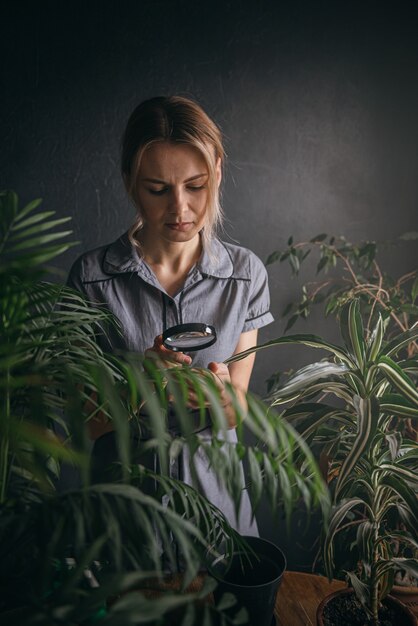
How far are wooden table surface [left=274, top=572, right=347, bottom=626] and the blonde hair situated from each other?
0.83 m

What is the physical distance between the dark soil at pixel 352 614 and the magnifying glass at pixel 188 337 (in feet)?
1.73

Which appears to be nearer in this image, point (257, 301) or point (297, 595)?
point (297, 595)

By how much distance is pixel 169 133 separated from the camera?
122cm

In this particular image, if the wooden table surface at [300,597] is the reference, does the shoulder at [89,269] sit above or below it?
above

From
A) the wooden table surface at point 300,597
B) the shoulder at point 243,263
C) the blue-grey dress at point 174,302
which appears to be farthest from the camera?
the shoulder at point 243,263

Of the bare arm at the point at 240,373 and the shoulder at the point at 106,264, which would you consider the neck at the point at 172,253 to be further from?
the bare arm at the point at 240,373

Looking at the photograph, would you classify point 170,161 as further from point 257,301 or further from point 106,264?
point 257,301

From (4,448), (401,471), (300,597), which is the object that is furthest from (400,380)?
(4,448)

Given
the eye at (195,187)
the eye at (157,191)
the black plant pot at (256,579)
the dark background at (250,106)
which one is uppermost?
the dark background at (250,106)

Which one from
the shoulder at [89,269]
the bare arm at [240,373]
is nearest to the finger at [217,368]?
the bare arm at [240,373]

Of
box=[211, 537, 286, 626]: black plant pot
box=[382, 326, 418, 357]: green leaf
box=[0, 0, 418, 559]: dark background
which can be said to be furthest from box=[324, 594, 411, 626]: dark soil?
box=[0, 0, 418, 559]: dark background

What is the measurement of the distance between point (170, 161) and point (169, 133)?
64 millimetres

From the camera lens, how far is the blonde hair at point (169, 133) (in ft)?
4.01

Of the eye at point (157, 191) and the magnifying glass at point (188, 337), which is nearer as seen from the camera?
the magnifying glass at point (188, 337)
